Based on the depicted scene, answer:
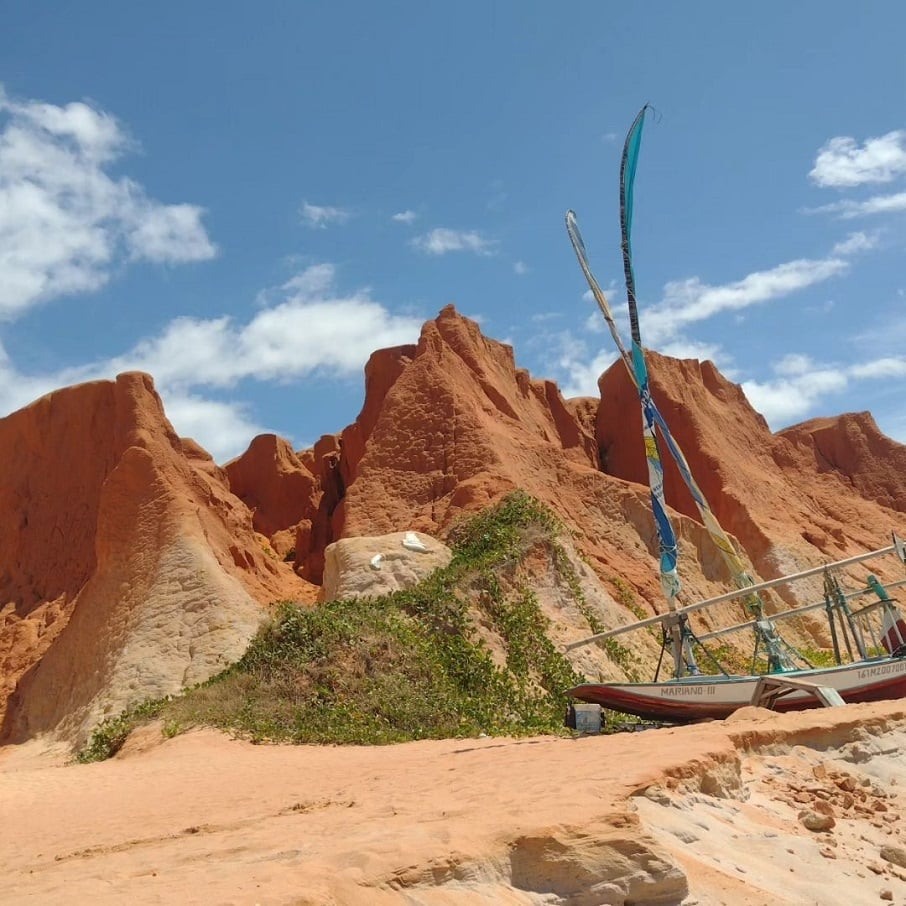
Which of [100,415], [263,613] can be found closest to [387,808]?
[263,613]

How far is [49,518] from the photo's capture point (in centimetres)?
2377

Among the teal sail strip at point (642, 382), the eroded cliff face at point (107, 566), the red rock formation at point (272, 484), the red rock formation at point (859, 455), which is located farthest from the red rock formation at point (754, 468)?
the teal sail strip at point (642, 382)

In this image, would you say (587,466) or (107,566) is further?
(587,466)

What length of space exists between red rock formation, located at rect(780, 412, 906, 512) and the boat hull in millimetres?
35664

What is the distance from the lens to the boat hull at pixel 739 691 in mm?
13609

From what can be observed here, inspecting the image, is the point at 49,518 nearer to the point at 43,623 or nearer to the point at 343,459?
the point at 43,623

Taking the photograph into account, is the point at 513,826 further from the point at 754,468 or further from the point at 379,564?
the point at 754,468

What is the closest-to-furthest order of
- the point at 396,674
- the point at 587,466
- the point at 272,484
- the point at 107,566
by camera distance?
the point at 396,674
the point at 107,566
the point at 587,466
the point at 272,484

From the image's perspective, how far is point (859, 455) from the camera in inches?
1933

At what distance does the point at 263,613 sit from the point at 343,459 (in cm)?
1368

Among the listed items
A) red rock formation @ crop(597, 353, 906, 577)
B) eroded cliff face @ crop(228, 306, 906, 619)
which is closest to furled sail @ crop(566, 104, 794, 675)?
eroded cliff face @ crop(228, 306, 906, 619)

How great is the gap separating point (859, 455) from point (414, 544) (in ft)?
113

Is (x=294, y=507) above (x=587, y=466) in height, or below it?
above

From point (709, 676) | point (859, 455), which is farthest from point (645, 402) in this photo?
point (859, 455)
